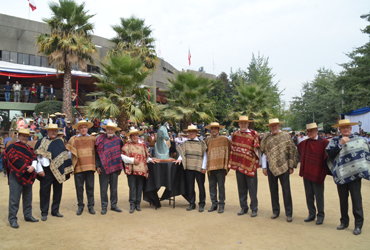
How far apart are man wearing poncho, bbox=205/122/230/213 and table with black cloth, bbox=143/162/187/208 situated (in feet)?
2.49

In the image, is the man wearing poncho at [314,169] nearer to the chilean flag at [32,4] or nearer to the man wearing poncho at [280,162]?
the man wearing poncho at [280,162]

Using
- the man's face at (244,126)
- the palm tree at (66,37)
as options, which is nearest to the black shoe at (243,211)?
the man's face at (244,126)

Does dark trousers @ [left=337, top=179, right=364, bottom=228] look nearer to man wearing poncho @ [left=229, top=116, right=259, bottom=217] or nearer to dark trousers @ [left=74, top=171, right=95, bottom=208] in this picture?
man wearing poncho @ [left=229, top=116, right=259, bottom=217]

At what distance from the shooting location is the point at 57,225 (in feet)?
19.1

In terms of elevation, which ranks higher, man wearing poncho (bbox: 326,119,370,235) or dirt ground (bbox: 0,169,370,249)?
man wearing poncho (bbox: 326,119,370,235)

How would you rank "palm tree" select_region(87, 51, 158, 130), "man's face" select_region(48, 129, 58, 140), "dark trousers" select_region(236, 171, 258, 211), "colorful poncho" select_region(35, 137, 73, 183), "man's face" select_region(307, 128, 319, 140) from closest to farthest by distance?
"man's face" select_region(307, 128, 319, 140) → "colorful poncho" select_region(35, 137, 73, 183) → "man's face" select_region(48, 129, 58, 140) → "dark trousers" select_region(236, 171, 258, 211) → "palm tree" select_region(87, 51, 158, 130)

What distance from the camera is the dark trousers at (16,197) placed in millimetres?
5734

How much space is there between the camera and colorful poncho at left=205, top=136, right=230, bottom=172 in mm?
6926

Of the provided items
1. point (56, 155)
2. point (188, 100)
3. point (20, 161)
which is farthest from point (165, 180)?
point (188, 100)

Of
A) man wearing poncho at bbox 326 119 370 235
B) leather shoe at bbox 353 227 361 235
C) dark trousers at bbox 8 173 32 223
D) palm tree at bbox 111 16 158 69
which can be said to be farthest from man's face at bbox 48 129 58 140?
palm tree at bbox 111 16 158 69

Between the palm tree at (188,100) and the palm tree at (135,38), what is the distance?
4574 millimetres

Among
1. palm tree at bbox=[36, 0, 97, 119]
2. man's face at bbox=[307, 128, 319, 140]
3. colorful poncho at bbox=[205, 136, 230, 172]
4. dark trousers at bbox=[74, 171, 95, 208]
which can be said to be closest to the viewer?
man's face at bbox=[307, 128, 319, 140]

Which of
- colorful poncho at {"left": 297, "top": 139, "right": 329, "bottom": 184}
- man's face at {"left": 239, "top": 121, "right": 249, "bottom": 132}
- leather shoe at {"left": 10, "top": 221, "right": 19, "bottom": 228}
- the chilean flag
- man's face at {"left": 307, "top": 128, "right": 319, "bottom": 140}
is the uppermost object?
the chilean flag

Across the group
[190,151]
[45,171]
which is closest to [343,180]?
[190,151]
